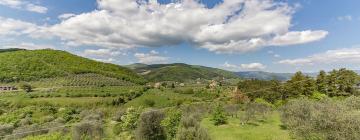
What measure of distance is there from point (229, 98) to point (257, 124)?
3091cm

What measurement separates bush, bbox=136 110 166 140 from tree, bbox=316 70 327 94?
60532 mm

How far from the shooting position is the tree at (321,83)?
255ft

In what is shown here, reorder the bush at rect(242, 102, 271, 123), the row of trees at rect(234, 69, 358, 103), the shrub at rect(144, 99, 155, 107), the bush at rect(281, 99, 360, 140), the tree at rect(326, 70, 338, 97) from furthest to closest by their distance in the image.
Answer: the shrub at rect(144, 99, 155, 107)
the tree at rect(326, 70, 338, 97)
the row of trees at rect(234, 69, 358, 103)
the bush at rect(242, 102, 271, 123)
the bush at rect(281, 99, 360, 140)

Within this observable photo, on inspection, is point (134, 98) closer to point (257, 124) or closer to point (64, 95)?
point (64, 95)

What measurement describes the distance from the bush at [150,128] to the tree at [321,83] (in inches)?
2383

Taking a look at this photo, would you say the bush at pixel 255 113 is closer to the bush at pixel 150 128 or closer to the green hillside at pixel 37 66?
the bush at pixel 150 128

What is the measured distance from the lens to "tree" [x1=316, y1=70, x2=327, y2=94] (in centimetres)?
7762

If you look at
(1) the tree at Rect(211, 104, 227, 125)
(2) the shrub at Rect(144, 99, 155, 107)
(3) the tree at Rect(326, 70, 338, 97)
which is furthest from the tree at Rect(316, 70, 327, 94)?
(2) the shrub at Rect(144, 99, 155, 107)

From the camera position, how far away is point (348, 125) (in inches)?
800

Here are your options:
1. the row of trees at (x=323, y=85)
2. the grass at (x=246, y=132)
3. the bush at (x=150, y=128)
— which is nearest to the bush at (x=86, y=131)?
the bush at (x=150, y=128)

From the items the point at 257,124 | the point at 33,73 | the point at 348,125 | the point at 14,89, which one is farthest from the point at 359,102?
the point at 33,73

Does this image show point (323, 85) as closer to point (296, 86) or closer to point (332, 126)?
point (296, 86)

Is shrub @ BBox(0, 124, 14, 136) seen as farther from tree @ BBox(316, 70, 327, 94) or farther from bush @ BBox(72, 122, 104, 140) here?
tree @ BBox(316, 70, 327, 94)

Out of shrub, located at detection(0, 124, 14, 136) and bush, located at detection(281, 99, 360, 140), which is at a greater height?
bush, located at detection(281, 99, 360, 140)
